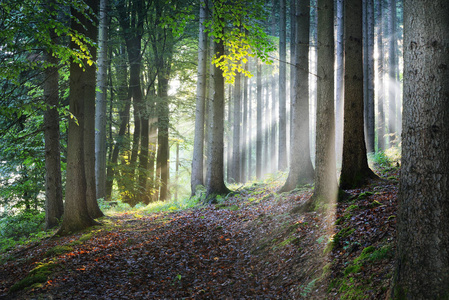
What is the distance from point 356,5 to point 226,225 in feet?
22.4

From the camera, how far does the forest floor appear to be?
4.66 metres

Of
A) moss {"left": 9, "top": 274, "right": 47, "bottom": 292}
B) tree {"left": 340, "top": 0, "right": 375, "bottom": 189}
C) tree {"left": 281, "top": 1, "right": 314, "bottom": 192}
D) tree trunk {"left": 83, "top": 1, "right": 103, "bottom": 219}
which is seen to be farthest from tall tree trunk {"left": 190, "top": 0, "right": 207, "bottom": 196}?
moss {"left": 9, "top": 274, "right": 47, "bottom": 292}

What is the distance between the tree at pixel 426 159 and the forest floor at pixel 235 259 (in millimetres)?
730

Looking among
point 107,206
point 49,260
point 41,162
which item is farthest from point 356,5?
point 107,206

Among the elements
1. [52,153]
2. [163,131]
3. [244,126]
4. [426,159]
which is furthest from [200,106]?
[244,126]

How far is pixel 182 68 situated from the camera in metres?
19.8

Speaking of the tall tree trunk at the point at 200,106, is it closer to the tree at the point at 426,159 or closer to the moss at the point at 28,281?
the moss at the point at 28,281

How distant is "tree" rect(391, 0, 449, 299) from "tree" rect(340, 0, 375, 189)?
4459 millimetres

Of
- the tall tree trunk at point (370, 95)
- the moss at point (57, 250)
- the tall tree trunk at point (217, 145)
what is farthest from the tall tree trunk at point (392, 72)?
the moss at point (57, 250)

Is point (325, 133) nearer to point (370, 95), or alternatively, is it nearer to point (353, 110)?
point (353, 110)

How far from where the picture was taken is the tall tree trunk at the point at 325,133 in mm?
7188

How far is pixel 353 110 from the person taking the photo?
297 inches

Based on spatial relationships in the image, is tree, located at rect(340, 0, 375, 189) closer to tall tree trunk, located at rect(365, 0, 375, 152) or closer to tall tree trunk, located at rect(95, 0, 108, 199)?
tall tree trunk, located at rect(365, 0, 375, 152)

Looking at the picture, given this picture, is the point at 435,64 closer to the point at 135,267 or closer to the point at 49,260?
the point at 135,267
